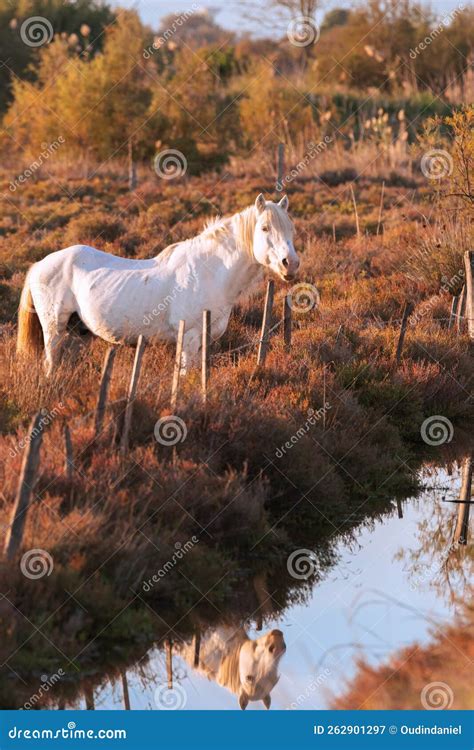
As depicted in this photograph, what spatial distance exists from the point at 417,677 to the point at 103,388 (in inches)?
118

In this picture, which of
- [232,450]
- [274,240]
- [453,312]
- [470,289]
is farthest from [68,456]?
[453,312]

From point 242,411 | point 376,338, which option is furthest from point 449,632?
point 376,338

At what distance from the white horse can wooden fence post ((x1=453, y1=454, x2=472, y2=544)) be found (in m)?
2.55

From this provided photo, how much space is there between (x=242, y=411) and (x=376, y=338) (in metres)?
4.45

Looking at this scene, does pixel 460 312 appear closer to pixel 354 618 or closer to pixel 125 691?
pixel 354 618

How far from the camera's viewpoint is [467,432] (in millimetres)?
13125

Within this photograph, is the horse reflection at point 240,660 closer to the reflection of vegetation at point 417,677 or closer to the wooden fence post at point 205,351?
the reflection of vegetation at point 417,677

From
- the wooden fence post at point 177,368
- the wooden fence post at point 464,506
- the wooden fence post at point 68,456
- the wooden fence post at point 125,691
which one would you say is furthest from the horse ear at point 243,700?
the wooden fence post at point 464,506

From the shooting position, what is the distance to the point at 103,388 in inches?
339

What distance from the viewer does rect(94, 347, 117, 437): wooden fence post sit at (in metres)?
8.52

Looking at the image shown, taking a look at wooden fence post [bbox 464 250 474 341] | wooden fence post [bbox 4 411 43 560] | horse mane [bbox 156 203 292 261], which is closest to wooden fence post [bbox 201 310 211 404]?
horse mane [bbox 156 203 292 261]

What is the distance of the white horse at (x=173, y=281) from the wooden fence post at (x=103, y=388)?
2.07 m

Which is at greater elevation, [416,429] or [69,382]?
[416,429]

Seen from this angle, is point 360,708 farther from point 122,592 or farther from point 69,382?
point 69,382
